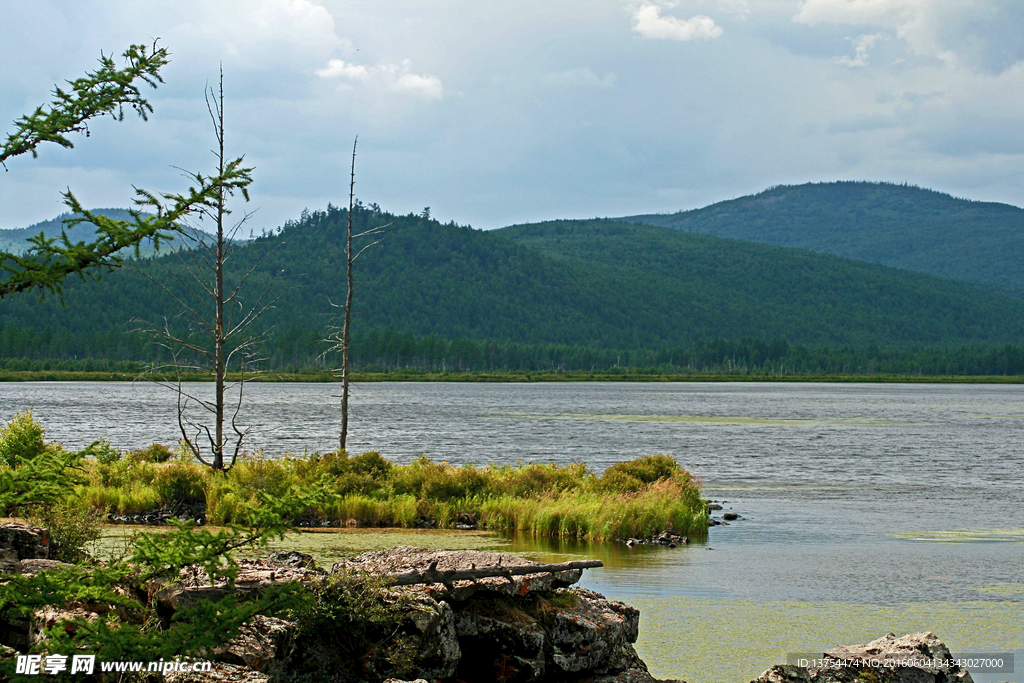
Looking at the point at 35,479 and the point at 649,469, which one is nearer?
the point at 35,479

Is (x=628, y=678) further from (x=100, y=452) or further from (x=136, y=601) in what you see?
(x=100, y=452)

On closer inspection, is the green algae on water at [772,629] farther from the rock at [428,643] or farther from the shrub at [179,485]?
the shrub at [179,485]

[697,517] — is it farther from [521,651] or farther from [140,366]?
[140,366]

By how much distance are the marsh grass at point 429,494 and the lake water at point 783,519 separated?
1.62 meters

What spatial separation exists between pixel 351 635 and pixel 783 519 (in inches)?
879

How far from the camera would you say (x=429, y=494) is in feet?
87.0

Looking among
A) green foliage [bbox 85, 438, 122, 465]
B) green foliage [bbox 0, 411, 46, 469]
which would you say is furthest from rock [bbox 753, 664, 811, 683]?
green foliage [bbox 0, 411, 46, 469]

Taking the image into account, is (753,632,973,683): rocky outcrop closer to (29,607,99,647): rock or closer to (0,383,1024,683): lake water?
(0,383,1024,683): lake water

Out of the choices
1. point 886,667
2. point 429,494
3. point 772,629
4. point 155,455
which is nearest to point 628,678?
point 886,667

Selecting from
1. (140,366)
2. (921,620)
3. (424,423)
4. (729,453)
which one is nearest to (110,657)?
(921,620)

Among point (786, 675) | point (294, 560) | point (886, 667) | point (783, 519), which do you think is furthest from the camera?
point (783, 519)

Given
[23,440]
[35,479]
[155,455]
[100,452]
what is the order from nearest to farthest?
[35,479] < [100,452] < [23,440] < [155,455]

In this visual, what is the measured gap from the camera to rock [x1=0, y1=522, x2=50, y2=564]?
34.7 feet

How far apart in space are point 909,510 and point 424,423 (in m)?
45.0
